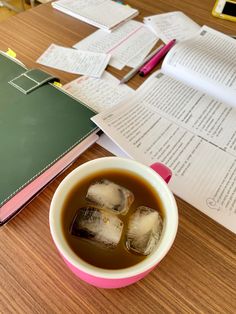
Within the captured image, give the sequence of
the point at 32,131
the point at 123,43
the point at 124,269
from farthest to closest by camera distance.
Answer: the point at 123,43, the point at 32,131, the point at 124,269

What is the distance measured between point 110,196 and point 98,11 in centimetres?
67

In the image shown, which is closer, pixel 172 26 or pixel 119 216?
pixel 119 216

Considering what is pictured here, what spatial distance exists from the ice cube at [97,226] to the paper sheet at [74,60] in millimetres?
400

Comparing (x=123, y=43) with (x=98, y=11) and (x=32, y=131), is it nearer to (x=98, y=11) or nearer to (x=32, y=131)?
(x=98, y=11)

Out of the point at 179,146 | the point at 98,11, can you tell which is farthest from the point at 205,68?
the point at 98,11

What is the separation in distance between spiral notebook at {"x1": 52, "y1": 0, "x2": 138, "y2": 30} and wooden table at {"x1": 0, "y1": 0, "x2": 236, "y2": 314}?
20.8 inches

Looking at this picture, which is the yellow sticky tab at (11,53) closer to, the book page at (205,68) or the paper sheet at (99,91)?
the paper sheet at (99,91)

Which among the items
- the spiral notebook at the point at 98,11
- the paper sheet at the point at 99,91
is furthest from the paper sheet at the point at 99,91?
the spiral notebook at the point at 98,11

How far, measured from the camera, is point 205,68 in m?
0.66

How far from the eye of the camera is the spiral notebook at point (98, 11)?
814 mm

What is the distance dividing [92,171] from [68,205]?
0.05 metres

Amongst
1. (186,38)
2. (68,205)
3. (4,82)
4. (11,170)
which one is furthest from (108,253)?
(186,38)

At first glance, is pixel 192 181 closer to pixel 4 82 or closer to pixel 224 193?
pixel 224 193

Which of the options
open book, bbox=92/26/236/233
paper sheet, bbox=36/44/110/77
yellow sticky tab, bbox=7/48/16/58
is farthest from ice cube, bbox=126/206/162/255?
yellow sticky tab, bbox=7/48/16/58
